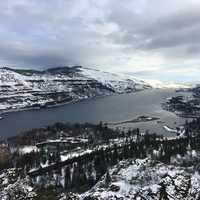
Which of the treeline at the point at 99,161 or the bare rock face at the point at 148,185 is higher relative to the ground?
the bare rock face at the point at 148,185

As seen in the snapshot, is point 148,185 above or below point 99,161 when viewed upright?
above

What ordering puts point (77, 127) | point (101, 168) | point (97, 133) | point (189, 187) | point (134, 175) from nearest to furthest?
1. point (189, 187)
2. point (134, 175)
3. point (101, 168)
4. point (97, 133)
5. point (77, 127)

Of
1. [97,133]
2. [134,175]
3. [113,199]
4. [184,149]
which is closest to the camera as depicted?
[113,199]

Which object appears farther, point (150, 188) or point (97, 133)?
point (97, 133)

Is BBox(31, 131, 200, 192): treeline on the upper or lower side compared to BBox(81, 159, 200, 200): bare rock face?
lower

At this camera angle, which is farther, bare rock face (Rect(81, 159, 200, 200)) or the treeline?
the treeline

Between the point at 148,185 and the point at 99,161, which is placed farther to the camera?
the point at 99,161

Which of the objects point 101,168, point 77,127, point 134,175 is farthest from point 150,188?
point 77,127

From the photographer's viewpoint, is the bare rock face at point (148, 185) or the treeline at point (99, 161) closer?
the bare rock face at point (148, 185)

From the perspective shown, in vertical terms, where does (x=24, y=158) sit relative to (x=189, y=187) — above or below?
below

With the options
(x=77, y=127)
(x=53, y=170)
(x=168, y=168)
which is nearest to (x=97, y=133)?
(x=77, y=127)

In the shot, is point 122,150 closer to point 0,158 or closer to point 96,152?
point 96,152
